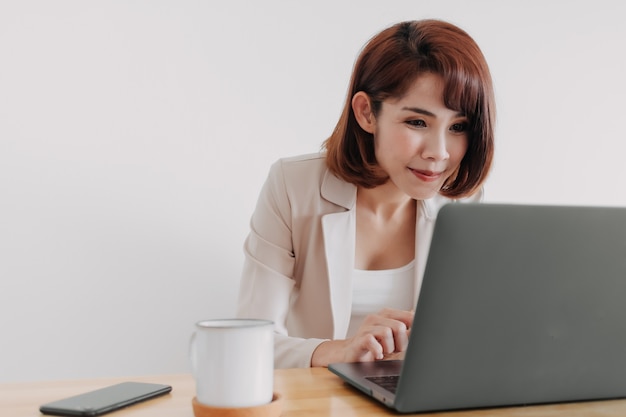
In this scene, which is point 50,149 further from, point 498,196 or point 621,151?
point 621,151

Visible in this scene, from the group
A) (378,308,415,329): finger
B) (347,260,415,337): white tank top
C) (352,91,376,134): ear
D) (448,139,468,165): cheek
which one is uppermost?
(352,91,376,134): ear

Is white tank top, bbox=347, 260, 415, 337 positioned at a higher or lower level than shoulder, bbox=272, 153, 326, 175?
lower

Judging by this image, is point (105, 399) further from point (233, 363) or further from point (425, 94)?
point (425, 94)

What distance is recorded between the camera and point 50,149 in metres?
1.93

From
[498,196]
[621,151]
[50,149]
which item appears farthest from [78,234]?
[621,151]

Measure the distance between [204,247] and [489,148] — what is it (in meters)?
0.92

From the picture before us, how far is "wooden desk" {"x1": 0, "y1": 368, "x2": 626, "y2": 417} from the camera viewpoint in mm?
812

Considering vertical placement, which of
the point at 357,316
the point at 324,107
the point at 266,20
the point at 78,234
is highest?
the point at 266,20

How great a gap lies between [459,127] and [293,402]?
93cm

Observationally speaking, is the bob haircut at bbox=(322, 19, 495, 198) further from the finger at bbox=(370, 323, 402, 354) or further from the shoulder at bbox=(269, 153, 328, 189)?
the finger at bbox=(370, 323, 402, 354)

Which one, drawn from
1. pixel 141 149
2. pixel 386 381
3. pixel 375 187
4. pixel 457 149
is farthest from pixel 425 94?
pixel 141 149

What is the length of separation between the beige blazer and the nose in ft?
0.84

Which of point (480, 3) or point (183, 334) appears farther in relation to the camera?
point (480, 3)

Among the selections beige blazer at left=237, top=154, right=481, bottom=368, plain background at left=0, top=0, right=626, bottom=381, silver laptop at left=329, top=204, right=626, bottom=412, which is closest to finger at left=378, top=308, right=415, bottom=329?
silver laptop at left=329, top=204, right=626, bottom=412
